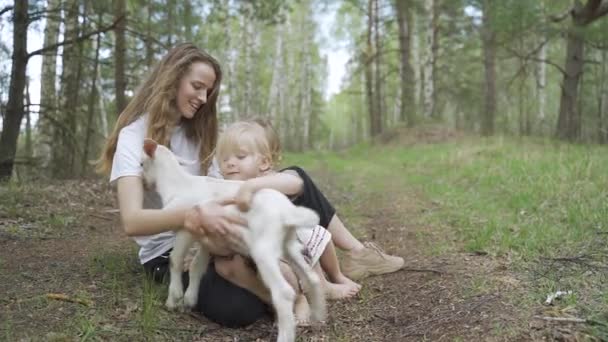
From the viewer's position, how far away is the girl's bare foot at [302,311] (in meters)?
2.95

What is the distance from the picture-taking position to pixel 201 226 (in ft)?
8.77

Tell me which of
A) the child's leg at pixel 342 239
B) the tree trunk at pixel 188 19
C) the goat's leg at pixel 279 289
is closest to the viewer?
the goat's leg at pixel 279 289

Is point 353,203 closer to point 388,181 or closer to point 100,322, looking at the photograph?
point 388,181

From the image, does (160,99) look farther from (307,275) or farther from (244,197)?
(307,275)

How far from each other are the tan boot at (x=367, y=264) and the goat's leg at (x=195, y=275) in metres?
1.24

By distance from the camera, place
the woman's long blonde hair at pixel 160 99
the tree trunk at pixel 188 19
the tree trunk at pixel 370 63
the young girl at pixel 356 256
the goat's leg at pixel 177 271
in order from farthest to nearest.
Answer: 1. the tree trunk at pixel 370 63
2. the tree trunk at pixel 188 19
3. the young girl at pixel 356 256
4. the woman's long blonde hair at pixel 160 99
5. the goat's leg at pixel 177 271

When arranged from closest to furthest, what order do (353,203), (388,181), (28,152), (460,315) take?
1. (460,315)
2. (353,203)
3. (388,181)
4. (28,152)

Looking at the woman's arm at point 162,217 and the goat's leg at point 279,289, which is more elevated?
the woman's arm at point 162,217

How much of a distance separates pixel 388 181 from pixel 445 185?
6.23 ft

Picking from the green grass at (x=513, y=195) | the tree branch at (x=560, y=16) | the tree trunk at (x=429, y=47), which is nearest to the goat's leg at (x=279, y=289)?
the green grass at (x=513, y=195)

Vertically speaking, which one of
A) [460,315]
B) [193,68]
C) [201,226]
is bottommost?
[460,315]

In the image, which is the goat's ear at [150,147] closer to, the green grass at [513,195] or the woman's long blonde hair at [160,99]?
the woman's long blonde hair at [160,99]

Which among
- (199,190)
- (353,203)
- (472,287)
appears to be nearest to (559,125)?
(353,203)

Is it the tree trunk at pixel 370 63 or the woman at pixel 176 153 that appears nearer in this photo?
the woman at pixel 176 153
